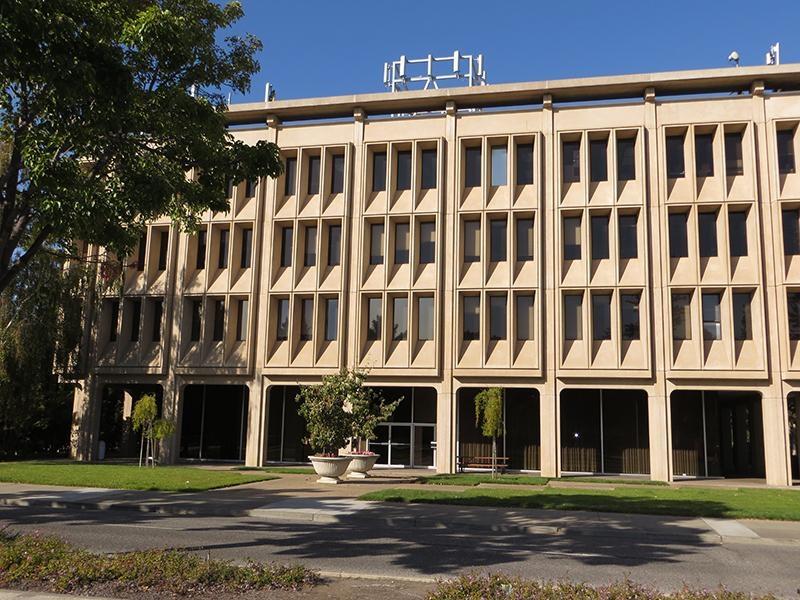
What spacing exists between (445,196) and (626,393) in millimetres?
10985

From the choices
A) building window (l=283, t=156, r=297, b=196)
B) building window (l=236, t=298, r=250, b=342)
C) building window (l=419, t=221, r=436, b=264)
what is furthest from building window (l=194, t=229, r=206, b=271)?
building window (l=419, t=221, r=436, b=264)

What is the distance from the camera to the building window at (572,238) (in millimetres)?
28219

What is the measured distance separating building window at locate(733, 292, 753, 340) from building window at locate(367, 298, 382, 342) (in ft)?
45.2

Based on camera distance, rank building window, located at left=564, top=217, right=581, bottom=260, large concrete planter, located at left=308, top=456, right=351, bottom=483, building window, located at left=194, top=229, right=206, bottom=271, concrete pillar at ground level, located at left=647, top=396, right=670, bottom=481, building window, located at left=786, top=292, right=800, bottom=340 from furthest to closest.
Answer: building window, located at left=194, top=229, right=206, bottom=271 → building window, located at left=564, top=217, right=581, bottom=260 → concrete pillar at ground level, located at left=647, top=396, right=670, bottom=481 → building window, located at left=786, top=292, right=800, bottom=340 → large concrete planter, located at left=308, top=456, right=351, bottom=483

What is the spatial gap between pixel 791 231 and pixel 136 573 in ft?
86.9

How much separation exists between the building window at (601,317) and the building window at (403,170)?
9216 mm

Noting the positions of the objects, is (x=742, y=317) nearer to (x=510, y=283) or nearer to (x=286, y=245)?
(x=510, y=283)

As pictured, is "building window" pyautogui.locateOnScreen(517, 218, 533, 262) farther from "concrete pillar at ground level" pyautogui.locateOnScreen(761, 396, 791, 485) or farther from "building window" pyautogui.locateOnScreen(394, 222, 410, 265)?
"concrete pillar at ground level" pyautogui.locateOnScreen(761, 396, 791, 485)

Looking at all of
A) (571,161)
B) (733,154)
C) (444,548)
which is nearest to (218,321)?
(571,161)

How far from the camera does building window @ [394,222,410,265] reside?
29781 mm

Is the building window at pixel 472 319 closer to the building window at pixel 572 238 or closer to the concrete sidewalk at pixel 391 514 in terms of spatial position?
the building window at pixel 572 238

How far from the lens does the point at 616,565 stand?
10.7 metres

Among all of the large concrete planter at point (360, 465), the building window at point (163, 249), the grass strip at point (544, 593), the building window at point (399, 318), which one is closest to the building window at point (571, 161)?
the building window at point (399, 318)

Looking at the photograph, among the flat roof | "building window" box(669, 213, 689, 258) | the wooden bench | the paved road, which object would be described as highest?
the flat roof
